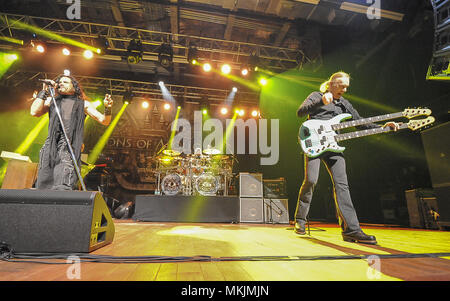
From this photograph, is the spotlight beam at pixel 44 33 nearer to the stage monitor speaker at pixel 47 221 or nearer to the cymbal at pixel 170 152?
the cymbal at pixel 170 152

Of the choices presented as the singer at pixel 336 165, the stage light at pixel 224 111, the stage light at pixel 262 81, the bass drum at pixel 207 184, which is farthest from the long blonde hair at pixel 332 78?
the stage light at pixel 224 111

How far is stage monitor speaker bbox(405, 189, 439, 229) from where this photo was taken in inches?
169

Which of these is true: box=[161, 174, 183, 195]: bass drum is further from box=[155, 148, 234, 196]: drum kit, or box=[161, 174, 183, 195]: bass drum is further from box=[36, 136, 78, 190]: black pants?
box=[36, 136, 78, 190]: black pants

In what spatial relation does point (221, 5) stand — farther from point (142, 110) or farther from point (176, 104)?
point (142, 110)

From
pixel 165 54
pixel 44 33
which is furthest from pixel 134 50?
pixel 44 33

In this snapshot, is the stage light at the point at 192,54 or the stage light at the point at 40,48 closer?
the stage light at the point at 40,48

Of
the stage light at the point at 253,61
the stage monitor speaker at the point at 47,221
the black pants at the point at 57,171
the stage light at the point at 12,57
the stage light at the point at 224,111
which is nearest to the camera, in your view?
the stage monitor speaker at the point at 47,221

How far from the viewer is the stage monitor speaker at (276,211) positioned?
17.9ft

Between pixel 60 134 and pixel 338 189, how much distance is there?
284cm

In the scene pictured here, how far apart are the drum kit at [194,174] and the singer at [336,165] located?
382cm

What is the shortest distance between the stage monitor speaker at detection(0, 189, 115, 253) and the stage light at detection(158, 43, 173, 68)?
20.5 ft

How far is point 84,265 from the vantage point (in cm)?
117

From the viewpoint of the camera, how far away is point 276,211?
553 centimetres

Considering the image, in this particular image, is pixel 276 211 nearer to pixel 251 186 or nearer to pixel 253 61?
pixel 251 186
